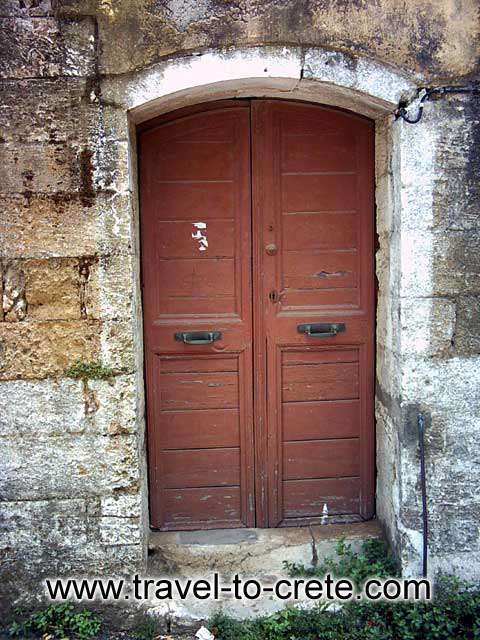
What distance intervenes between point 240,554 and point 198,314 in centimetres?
136

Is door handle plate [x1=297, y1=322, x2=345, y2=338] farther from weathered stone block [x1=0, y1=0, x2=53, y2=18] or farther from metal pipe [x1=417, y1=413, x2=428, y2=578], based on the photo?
weathered stone block [x1=0, y1=0, x2=53, y2=18]

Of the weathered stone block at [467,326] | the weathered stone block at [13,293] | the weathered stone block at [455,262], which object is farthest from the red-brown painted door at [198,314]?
the weathered stone block at [467,326]

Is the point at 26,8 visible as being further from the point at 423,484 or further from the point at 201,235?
the point at 423,484

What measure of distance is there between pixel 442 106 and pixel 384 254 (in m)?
0.80

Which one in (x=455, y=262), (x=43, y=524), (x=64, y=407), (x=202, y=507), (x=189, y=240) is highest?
(x=189, y=240)

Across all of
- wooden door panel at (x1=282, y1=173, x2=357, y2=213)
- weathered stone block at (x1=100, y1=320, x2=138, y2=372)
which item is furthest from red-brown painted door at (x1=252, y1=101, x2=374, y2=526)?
weathered stone block at (x1=100, y1=320, x2=138, y2=372)

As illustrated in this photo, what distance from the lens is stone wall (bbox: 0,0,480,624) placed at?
307 cm

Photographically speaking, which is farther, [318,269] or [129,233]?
[318,269]

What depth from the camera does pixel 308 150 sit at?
3598mm

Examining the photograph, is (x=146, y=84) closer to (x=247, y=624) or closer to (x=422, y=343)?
(x=422, y=343)

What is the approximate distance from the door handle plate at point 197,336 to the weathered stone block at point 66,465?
64cm

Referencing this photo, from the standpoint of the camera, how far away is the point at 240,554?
3.60m

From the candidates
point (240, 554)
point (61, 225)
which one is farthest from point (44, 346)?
point (240, 554)

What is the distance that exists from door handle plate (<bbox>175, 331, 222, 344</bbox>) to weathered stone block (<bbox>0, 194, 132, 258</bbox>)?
0.68m
